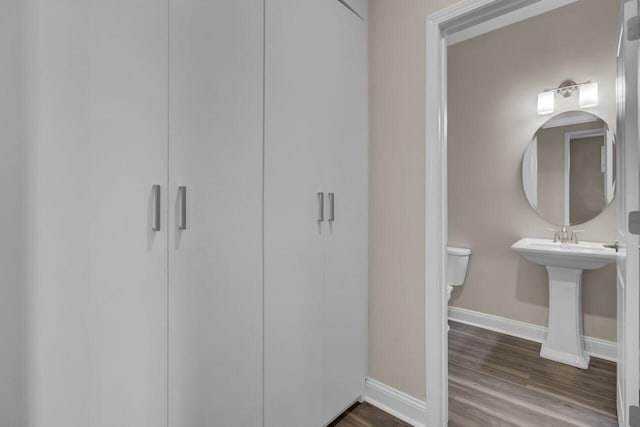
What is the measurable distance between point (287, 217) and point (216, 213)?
0.37 m

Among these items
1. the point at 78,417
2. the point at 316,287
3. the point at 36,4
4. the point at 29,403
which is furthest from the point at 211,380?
the point at 36,4

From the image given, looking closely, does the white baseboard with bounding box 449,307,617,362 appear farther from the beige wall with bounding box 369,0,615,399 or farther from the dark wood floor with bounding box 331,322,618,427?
the beige wall with bounding box 369,0,615,399

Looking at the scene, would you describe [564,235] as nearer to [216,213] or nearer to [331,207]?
[331,207]

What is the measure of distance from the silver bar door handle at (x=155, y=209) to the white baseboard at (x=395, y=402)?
1.57m

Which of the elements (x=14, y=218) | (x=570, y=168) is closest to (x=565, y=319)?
(x=570, y=168)

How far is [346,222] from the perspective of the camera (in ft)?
5.84

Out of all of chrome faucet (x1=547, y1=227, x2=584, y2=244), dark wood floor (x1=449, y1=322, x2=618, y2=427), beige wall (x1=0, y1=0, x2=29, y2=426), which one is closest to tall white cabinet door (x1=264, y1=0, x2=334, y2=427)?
beige wall (x1=0, y1=0, x2=29, y2=426)

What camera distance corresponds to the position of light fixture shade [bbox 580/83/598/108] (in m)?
2.56

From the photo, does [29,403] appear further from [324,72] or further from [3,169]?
[324,72]

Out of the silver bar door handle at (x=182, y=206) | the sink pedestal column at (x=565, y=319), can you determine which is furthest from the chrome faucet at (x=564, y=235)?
the silver bar door handle at (x=182, y=206)

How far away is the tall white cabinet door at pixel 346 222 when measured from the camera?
167 centimetres

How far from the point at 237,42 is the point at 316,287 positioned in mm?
1115

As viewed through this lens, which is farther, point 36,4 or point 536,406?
point 536,406

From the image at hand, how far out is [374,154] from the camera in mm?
1938
